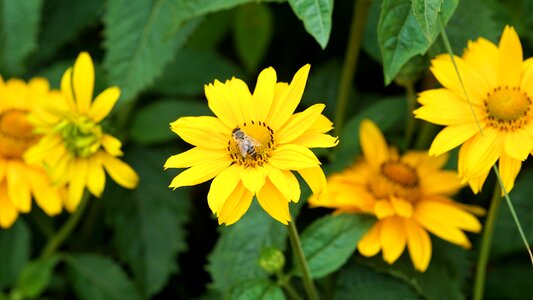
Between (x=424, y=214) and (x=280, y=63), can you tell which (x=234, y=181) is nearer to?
(x=424, y=214)

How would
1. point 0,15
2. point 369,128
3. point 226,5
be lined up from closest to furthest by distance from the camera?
point 226,5
point 369,128
point 0,15

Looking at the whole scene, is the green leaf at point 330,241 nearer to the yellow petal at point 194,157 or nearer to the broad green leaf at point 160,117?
the yellow petal at point 194,157

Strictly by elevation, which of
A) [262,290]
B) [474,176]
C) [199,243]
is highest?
[474,176]

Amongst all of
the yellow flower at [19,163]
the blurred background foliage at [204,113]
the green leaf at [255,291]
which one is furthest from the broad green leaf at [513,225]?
the yellow flower at [19,163]

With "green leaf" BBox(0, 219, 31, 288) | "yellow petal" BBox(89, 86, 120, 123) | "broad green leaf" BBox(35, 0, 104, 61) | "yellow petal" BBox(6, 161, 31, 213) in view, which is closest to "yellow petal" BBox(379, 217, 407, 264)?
"yellow petal" BBox(89, 86, 120, 123)

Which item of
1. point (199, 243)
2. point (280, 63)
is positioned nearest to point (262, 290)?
point (199, 243)

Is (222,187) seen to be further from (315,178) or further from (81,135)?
(81,135)

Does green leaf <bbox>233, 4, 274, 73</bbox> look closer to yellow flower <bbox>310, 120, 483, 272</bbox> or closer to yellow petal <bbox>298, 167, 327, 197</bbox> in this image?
yellow flower <bbox>310, 120, 483, 272</bbox>
